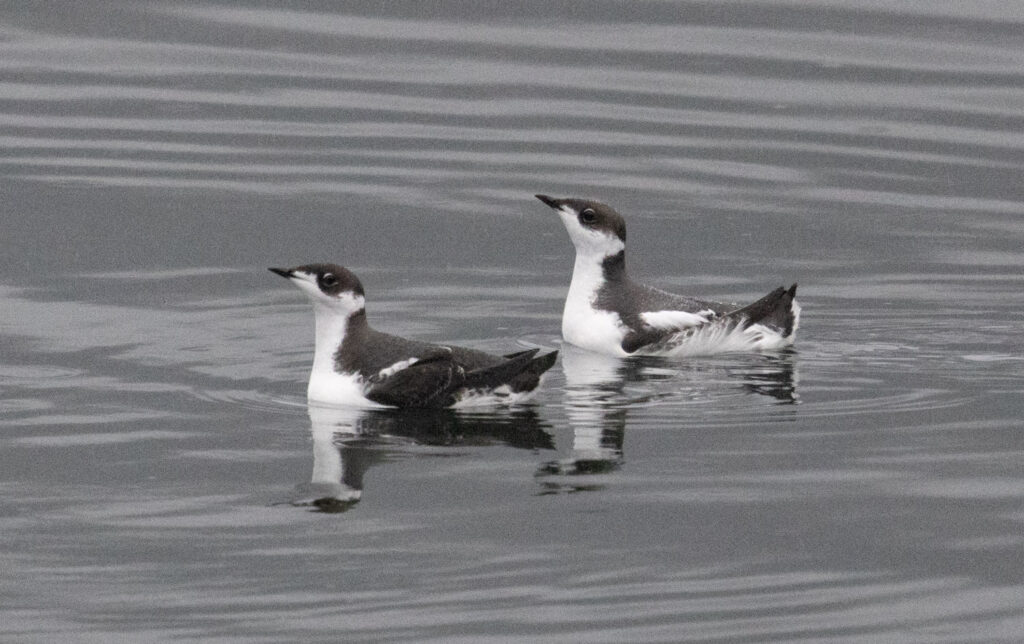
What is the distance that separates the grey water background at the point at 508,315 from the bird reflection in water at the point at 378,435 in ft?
0.12

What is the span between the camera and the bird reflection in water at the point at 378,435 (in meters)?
13.0

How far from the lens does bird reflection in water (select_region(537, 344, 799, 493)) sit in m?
13.4

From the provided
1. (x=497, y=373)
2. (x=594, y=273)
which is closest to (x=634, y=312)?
(x=594, y=273)

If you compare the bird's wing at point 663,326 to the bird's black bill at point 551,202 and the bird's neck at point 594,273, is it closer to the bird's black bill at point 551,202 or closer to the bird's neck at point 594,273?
the bird's neck at point 594,273

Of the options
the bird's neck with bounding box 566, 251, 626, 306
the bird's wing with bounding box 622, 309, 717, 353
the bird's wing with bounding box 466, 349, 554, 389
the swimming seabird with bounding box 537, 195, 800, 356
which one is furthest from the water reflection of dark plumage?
the bird's wing with bounding box 466, 349, 554, 389

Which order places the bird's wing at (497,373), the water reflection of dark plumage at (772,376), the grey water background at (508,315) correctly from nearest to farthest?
the grey water background at (508,315)
the bird's wing at (497,373)
the water reflection of dark plumage at (772,376)

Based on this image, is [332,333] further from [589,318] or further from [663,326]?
[663,326]

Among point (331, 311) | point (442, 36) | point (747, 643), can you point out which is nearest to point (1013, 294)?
point (331, 311)

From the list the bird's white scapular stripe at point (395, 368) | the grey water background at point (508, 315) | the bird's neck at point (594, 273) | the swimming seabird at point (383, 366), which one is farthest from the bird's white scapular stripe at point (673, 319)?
the bird's white scapular stripe at point (395, 368)

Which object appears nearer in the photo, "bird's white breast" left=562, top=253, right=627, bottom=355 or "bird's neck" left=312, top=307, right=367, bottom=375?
"bird's neck" left=312, top=307, right=367, bottom=375

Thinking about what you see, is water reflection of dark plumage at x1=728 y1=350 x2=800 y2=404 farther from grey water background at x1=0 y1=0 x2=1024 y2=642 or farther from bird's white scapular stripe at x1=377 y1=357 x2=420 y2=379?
bird's white scapular stripe at x1=377 y1=357 x2=420 y2=379

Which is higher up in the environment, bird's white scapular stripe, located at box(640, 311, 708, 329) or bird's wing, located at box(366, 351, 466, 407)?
bird's white scapular stripe, located at box(640, 311, 708, 329)

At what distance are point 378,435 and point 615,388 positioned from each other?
222cm

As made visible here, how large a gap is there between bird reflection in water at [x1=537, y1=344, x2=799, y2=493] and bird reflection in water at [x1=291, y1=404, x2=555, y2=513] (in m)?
0.34
